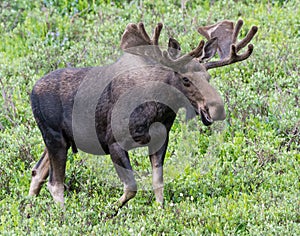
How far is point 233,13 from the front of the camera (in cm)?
1330

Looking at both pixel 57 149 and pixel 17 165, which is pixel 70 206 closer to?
pixel 57 149

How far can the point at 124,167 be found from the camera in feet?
26.5

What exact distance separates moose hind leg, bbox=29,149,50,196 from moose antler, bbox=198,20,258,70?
81.0 inches

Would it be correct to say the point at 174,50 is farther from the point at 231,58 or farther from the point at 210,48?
the point at 231,58

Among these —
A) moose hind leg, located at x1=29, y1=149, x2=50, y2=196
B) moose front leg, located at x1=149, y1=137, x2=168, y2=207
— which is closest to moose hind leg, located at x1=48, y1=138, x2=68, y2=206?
moose hind leg, located at x1=29, y1=149, x2=50, y2=196

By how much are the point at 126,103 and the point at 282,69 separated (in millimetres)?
4012

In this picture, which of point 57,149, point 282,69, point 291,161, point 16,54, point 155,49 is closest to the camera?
point 155,49

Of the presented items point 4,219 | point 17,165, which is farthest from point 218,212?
point 17,165

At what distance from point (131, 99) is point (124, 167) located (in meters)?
0.63

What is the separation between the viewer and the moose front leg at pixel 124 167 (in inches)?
317

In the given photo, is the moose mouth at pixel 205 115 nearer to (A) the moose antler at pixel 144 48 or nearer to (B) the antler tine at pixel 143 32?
(A) the moose antler at pixel 144 48

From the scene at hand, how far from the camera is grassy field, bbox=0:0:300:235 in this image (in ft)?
26.7

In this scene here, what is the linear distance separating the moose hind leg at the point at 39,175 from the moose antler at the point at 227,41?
2058 mm

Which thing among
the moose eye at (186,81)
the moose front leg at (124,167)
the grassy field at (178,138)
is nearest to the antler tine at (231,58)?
the moose eye at (186,81)
